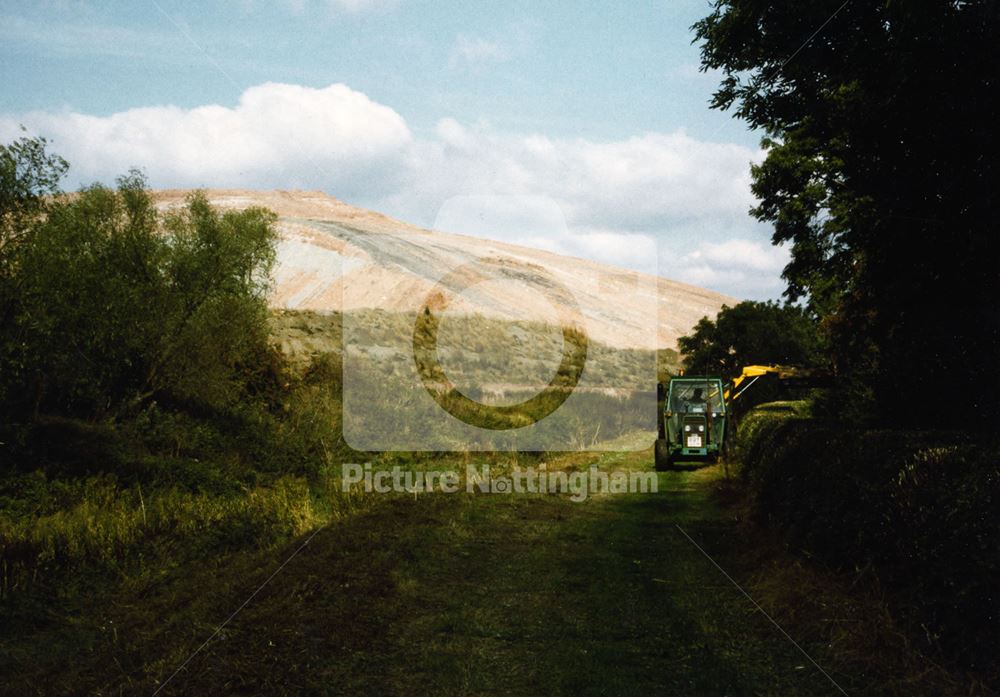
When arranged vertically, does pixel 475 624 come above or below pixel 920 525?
below

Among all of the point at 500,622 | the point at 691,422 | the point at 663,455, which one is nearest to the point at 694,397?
the point at 691,422

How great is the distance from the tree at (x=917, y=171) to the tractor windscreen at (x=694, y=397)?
5297 mm

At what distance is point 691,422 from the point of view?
17.8m

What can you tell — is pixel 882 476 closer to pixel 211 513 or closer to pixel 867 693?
pixel 867 693

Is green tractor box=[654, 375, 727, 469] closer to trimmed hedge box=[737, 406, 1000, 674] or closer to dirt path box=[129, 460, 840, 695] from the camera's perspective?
dirt path box=[129, 460, 840, 695]

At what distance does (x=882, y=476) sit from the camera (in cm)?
631

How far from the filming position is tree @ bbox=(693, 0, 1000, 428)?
375 inches

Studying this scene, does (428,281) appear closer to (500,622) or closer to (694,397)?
(694,397)

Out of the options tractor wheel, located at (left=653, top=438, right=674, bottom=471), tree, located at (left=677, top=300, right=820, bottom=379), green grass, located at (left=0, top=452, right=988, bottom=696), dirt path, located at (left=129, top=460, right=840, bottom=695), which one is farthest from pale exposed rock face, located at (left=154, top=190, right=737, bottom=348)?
dirt path, located at (left=129, top=460, right=840, bottom=695)

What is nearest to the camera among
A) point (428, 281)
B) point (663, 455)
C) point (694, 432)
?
point (694, 432)

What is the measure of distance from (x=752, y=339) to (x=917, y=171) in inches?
1116

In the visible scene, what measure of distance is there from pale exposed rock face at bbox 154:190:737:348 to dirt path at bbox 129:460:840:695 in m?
27.3

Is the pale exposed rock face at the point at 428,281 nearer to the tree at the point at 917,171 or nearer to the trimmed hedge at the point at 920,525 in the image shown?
the tree at the point at 917,171

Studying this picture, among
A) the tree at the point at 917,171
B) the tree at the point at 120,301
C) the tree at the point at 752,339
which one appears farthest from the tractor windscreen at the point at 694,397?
the tree at the point at 752,339
